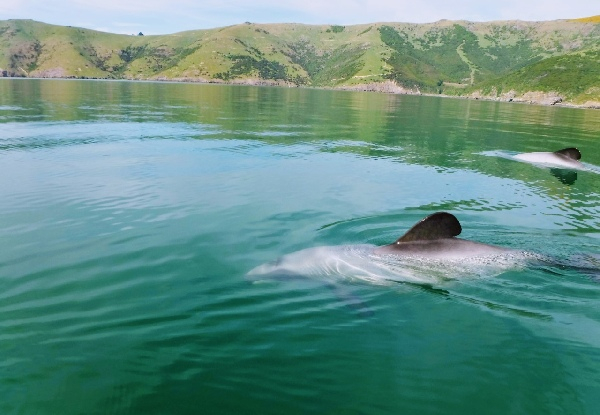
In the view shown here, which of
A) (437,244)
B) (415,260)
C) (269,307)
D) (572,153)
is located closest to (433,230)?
(437,244)

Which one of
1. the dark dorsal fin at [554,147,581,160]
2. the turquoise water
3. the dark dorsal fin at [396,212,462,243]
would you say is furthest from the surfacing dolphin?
the dark dorsal fin at [554,147,581,160]

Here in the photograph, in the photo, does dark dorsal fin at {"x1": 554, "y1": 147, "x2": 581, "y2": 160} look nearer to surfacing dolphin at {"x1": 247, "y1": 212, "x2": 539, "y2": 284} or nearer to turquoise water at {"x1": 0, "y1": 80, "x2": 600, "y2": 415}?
turquoise water at {"x1": 0, "y1": 80, "x2": 600, "y2": 415}

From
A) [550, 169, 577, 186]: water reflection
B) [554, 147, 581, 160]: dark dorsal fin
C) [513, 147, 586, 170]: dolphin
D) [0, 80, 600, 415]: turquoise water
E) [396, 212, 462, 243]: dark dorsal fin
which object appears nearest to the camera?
[0, 80, 600, 415]: turquoise water

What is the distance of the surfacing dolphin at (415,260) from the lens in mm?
14211

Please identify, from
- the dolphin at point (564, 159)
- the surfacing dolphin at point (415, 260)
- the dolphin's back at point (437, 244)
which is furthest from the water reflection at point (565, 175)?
the dolphin's back at point (437, 244)

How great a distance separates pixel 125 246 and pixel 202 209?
5.61 meters

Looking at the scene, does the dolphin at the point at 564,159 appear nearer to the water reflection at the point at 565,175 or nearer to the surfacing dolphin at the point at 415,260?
the water reflection at the point at 565,175

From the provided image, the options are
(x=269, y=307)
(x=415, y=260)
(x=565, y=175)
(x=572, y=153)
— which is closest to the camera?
(x=269, y=307)

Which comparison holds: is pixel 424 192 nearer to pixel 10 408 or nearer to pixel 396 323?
pixel 396 323

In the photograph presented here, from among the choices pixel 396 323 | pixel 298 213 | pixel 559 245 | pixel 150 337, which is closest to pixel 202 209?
pixel 298 213

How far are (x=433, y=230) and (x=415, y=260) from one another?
1278mm

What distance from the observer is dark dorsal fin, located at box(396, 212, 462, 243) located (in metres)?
14.8

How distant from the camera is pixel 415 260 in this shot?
14.6 m

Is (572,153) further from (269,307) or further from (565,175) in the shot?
(269,307)
